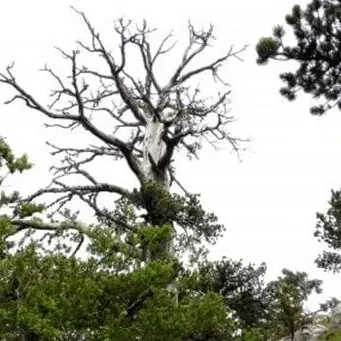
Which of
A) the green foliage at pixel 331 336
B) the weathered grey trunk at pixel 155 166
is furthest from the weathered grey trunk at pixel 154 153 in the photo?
the green foliage at pixel 331 336

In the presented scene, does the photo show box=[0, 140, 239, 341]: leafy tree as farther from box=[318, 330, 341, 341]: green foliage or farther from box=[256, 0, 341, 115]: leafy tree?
box=[318, 330, 341, 341]: green foliage

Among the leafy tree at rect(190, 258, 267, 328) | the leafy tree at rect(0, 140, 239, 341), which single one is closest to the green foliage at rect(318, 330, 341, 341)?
the leafy tree at rect(190, 258, 267, 328)

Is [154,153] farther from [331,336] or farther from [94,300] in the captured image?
[331,336]

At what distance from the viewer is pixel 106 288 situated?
10695 mm

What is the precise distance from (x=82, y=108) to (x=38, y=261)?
25.8ft

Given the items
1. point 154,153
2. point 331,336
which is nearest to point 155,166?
point 154,153

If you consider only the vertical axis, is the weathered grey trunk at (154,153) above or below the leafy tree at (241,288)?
above

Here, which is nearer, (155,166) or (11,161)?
(11,161)

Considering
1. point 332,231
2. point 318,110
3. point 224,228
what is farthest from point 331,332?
point 318,110

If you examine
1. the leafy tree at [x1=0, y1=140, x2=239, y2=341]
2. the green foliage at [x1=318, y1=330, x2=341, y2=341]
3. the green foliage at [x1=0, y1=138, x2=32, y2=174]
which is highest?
the green foliage at [x1=318, y1=330, x2=341, y2=341]

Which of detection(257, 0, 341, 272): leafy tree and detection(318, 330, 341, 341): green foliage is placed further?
detection(318, 330, 341, 341): green foliage

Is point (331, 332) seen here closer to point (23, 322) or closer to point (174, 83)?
point (174, 83)

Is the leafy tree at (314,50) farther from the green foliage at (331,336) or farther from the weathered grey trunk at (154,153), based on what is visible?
the green foliage at (331,336)

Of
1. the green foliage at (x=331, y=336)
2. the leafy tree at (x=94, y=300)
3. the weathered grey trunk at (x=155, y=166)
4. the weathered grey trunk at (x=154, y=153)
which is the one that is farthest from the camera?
the green foliage at (x=331, y=336)
